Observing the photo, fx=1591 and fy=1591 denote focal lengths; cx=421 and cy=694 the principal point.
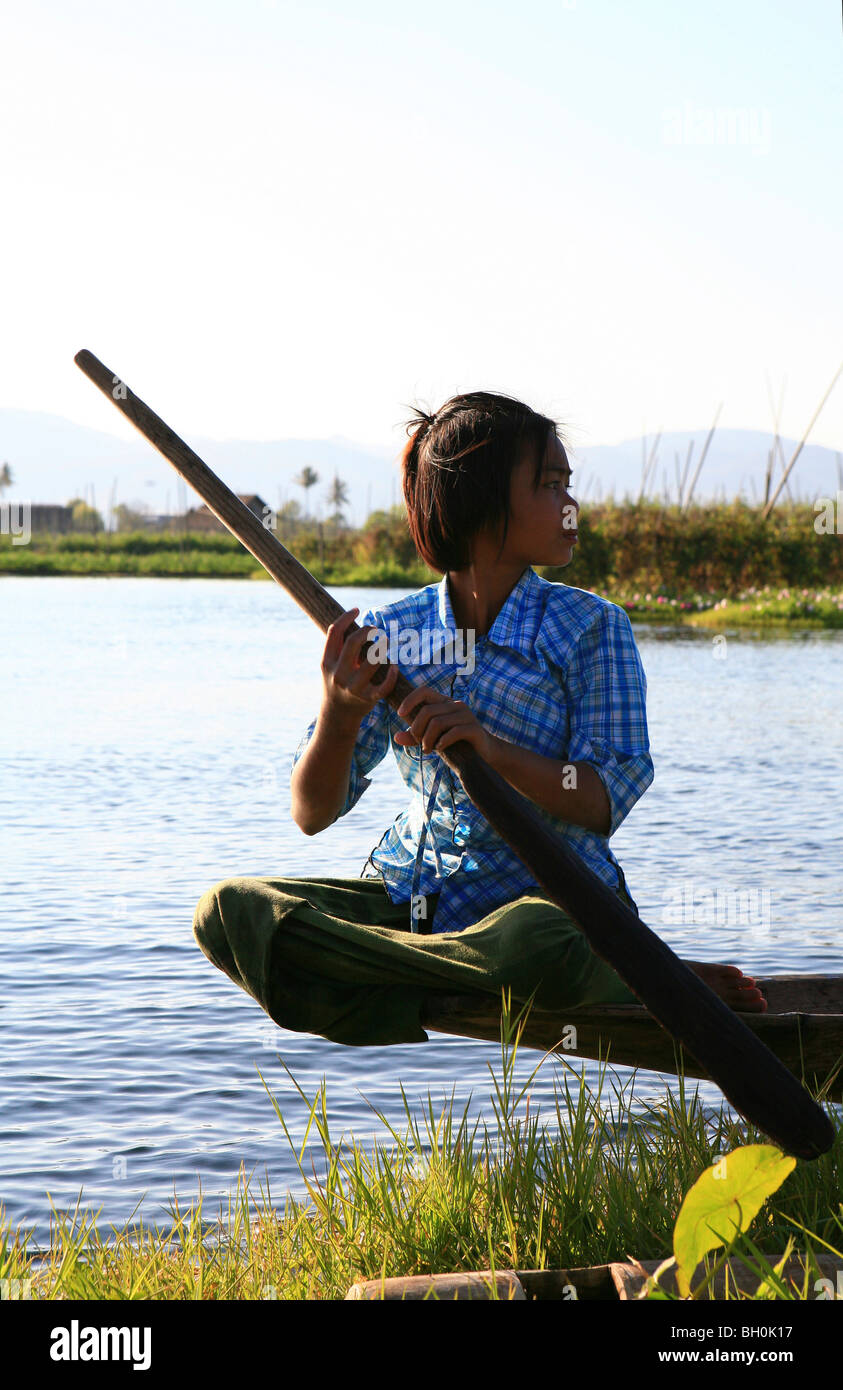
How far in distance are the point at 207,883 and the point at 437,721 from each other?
243 inches

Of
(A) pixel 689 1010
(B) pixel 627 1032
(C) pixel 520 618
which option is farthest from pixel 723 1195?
(C) pixel 520 618

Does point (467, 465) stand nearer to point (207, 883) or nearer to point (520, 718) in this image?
point (520, 718)

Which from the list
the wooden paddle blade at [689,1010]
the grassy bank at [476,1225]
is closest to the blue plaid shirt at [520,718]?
the grassy bank at [476,1225]

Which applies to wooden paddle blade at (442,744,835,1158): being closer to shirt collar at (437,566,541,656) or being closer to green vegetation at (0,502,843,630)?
shirt collar at (437,566,541,656)

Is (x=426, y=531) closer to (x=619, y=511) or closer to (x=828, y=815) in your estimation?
(x=828, y=815)

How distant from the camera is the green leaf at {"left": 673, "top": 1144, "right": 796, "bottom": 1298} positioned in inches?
85.1

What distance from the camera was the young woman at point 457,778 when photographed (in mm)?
2910

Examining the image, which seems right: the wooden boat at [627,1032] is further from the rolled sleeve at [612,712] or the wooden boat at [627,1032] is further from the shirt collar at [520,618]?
the shirt collar at [520,618]

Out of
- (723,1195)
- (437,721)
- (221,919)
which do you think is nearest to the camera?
(723,1195)

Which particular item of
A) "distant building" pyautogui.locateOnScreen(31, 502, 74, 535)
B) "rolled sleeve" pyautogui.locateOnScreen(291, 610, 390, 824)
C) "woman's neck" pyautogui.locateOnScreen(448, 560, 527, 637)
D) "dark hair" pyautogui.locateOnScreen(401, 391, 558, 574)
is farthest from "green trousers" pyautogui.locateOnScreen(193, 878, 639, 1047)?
"distant building" pyautogui.locateOnScreen(31, 502, 74, 535)

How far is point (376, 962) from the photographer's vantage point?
115 inches

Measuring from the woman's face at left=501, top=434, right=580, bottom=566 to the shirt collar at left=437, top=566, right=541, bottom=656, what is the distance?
82mm

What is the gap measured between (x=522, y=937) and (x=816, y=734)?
12826 millimetres
